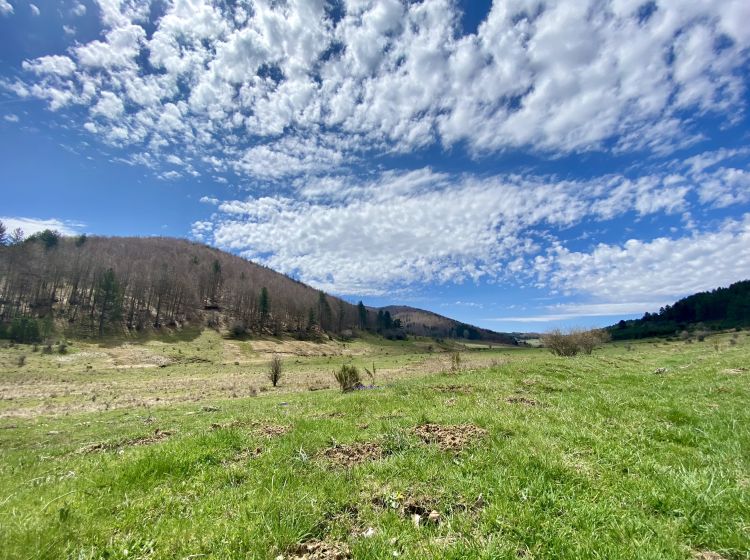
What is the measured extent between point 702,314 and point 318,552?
197 meters

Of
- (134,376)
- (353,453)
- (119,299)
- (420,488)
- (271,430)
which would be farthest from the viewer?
(119,299)

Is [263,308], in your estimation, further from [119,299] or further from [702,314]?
[702,314]

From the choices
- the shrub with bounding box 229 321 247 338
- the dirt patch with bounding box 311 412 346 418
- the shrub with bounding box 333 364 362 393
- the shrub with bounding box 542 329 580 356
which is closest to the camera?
the dirt patch with bounding box 311 412 346 418

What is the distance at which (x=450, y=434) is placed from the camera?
344 inches

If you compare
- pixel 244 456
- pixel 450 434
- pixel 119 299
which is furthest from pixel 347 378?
pixel 119 299

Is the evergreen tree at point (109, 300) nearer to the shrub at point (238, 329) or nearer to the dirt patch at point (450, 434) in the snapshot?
the shrub at point (238, 329)

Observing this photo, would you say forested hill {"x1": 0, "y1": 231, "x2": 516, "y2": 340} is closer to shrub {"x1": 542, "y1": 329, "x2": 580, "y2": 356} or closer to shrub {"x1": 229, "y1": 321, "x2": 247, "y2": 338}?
shrub {"x1": 229, "y1": 321, "x2": 247, "y2": 338}

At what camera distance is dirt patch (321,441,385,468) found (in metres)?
7.51

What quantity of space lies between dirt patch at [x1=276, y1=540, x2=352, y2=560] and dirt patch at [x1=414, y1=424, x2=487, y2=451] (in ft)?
12.3

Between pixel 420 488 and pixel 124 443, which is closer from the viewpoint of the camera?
pixel 420 488

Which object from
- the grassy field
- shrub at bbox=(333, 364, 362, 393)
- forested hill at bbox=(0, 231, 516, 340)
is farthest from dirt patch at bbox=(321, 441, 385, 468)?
forested hill at bbox=(0, 231, 516, 340)

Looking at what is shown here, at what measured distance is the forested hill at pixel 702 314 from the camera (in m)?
130

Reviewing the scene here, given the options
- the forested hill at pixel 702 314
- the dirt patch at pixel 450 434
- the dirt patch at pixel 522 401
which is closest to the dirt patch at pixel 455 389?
the dirt patch at pixel 522 401

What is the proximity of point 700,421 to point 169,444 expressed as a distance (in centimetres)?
1383
